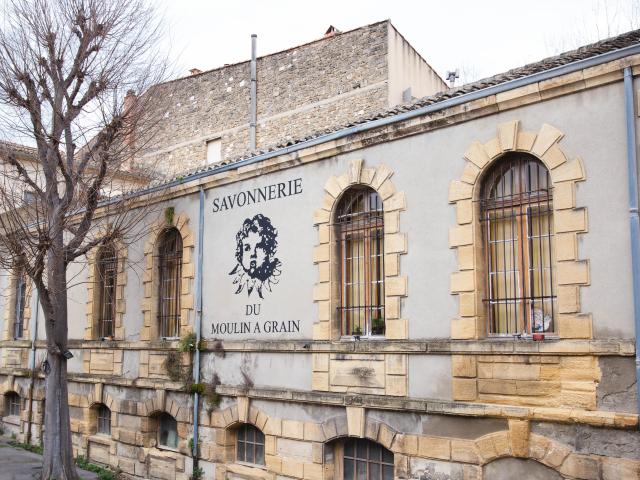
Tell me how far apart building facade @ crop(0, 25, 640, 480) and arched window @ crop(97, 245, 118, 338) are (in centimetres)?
117

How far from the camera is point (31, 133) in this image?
446 inches

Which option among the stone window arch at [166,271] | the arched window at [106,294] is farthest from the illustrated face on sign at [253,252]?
the arched window at [106,294]

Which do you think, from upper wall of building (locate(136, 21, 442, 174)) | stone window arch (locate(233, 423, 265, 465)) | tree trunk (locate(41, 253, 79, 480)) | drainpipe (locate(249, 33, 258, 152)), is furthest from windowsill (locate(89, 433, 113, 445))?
drainpipe (locate(249, 33, 258, 152))

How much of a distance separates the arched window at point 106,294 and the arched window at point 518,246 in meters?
8.39

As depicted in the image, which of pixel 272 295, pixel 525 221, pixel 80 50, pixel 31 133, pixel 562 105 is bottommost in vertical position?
pixel 272 295

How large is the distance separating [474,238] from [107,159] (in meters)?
6.16

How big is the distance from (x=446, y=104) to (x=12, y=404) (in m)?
13.8

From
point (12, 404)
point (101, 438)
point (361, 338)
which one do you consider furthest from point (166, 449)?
point (12, 404)

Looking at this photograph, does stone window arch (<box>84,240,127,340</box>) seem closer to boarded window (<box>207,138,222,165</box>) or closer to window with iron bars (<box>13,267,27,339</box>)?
window with iron bars (<box>13,267,27,339</box>)

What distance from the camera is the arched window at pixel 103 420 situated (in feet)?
45.0

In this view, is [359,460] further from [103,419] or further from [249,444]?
[103,419]

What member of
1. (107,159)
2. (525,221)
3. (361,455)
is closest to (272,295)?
(361,455)

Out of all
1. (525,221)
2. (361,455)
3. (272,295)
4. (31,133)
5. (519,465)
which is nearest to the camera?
(519,465)

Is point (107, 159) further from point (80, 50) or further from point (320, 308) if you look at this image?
point (320, 308)
